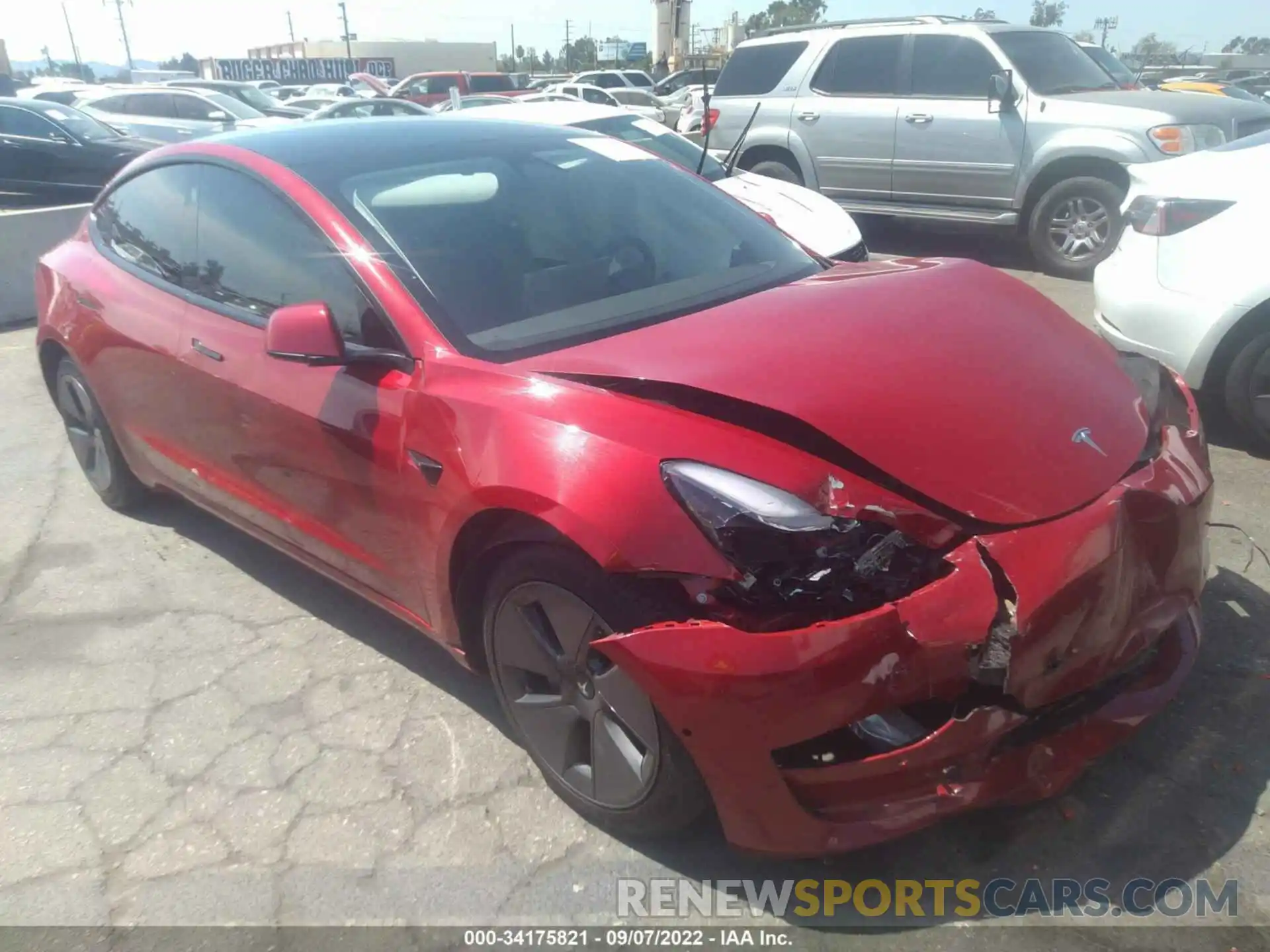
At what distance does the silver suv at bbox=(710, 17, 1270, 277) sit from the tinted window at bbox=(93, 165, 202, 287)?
6.64 metres

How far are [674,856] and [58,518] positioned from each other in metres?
3.46

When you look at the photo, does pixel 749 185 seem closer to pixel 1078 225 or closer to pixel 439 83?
pixel 1078 225

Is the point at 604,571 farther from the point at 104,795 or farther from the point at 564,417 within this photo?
the point at 104,795

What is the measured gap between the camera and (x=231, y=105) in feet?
56.4

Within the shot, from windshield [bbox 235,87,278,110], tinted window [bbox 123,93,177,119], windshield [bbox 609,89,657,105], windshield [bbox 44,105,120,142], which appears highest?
windshield [bbox 44,105,120,142]

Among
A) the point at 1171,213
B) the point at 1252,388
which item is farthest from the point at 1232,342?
the point at 1171,213

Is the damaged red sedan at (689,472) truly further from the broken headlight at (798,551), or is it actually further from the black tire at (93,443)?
the black tire at (93,443)

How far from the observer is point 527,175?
331 centimetres

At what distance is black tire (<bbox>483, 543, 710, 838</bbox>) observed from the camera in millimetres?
2107

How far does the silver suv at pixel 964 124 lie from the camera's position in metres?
7.79

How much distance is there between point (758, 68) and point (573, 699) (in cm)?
913

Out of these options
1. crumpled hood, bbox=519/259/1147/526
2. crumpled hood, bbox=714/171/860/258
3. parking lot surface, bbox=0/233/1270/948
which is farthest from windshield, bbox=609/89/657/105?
crumpled hood, bbox=519/259/1147/526

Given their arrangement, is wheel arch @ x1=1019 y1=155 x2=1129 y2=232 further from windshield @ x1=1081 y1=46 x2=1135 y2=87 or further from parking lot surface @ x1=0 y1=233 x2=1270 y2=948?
parking lot surface @ x1=0 y1=233 x2=1270 y2=948

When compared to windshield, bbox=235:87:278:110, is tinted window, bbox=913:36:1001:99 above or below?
above
